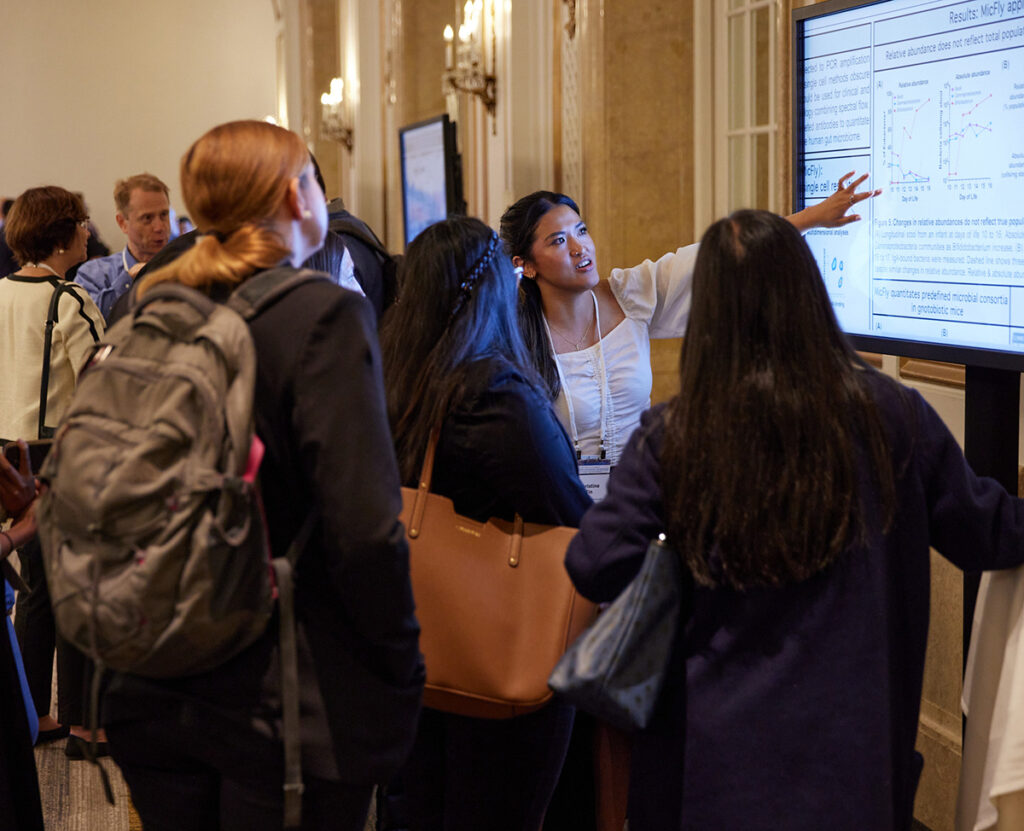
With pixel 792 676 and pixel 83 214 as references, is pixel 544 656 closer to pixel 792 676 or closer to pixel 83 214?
pixel 792 676

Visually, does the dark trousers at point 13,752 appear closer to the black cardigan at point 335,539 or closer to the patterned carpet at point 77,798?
the patterned carpet at point 77,798

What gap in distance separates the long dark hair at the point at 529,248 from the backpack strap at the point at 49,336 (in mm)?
1496

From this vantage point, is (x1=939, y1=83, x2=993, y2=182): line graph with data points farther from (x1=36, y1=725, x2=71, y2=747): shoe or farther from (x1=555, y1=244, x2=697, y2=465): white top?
(x1=36, y1=725, x2=71, y2=747): shoe

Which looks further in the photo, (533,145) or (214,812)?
(533,145)

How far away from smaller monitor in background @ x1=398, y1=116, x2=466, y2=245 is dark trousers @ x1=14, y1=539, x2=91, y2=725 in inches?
113

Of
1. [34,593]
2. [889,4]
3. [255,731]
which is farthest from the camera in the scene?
[34,593]

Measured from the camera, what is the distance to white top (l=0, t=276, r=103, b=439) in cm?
356

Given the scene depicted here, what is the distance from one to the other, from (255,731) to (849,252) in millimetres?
1607

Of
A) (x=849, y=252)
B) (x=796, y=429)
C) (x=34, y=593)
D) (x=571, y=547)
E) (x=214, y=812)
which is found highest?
(x=849, y=252)

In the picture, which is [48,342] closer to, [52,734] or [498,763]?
[52,734]

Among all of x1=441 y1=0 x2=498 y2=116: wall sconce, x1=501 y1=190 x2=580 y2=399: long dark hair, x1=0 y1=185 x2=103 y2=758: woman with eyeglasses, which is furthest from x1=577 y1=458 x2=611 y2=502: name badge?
x1=441 y1=0 x2=498 y2=116: wall sconce

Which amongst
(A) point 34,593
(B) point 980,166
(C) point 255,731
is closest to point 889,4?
(B) point 980,166

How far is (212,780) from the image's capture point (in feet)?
5.01

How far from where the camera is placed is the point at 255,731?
145cm
